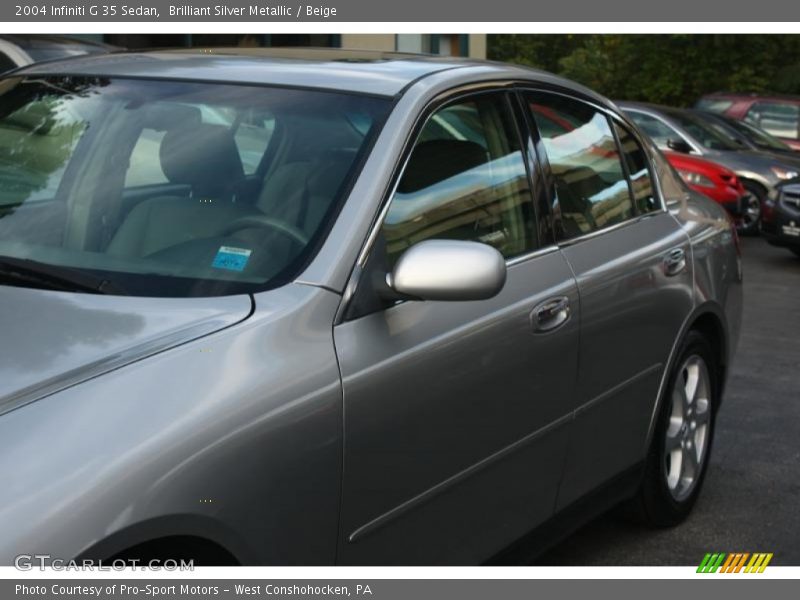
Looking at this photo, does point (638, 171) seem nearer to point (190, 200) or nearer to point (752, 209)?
point (190, 200)

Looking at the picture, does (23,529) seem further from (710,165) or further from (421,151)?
(710,165)

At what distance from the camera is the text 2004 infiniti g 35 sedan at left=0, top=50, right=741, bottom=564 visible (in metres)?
2.62

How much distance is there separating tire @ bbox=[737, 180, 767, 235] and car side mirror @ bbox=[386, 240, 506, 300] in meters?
13.2

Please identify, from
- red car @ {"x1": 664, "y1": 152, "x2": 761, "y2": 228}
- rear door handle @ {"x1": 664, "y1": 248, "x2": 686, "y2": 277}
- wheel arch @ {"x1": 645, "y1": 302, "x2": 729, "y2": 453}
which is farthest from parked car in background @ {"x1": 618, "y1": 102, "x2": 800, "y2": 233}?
rear door handle @ {"x1": 664, "y1": 248, "x2": 686, "y2": 277}

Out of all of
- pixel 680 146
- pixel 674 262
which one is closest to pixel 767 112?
pixel 680 146

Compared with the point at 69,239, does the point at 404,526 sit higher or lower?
lower

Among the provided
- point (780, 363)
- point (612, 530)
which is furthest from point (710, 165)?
point (612, 530)

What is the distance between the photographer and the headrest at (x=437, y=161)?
3.61m

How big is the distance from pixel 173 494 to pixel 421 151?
1.45 metres

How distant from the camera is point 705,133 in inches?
669

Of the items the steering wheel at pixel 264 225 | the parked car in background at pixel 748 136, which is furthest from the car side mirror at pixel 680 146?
the steering wheel at pixel 264 225

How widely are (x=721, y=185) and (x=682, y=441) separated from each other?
10923 mm

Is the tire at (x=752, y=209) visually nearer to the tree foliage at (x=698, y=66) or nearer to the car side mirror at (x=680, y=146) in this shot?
the car side mirror at (x=680, y=146)

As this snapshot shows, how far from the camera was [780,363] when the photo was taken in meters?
8.39
